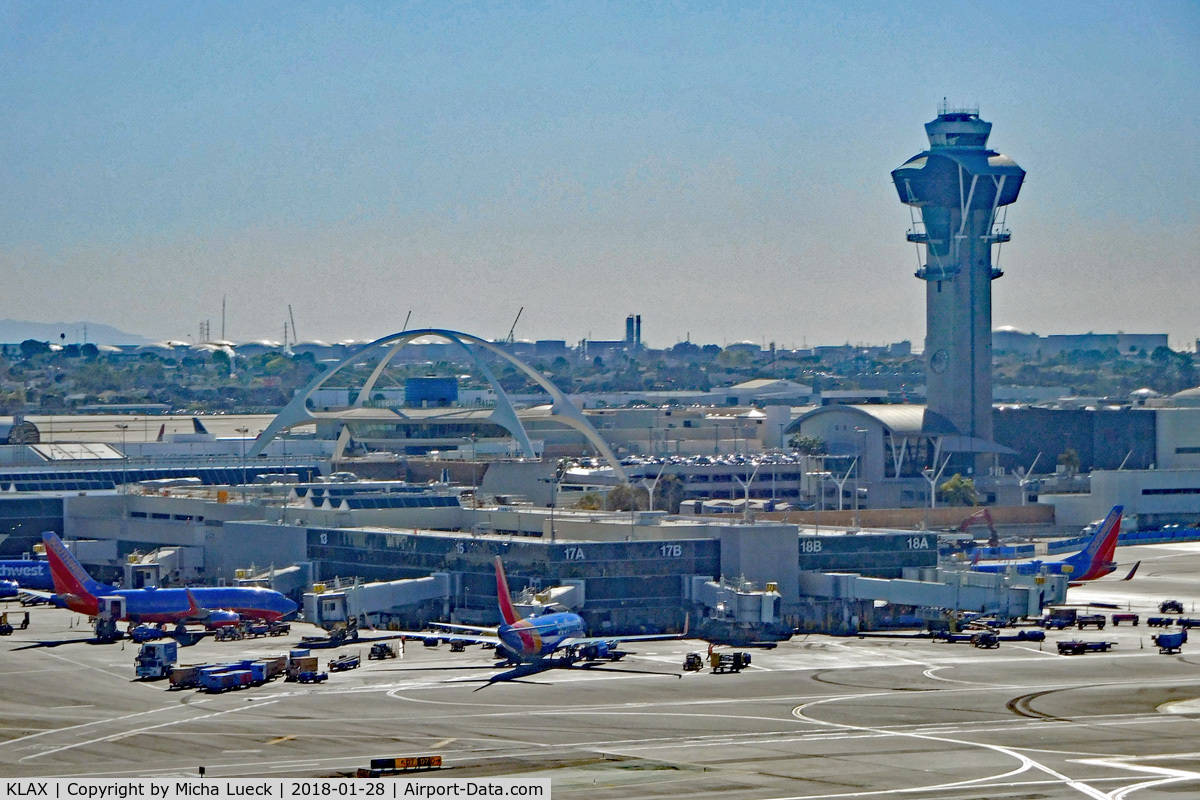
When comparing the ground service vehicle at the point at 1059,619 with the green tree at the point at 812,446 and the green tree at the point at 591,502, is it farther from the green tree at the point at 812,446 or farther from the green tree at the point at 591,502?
the green tree at the point at 812,446

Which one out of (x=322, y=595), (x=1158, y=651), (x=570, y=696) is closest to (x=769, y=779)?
(x=570, y=696)

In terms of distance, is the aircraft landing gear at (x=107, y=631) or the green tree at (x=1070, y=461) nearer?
the aircraft landing gear at (x=107, y=631)

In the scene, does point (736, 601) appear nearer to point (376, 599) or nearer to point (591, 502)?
point (376, 599)

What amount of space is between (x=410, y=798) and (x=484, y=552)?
49028 millimetres

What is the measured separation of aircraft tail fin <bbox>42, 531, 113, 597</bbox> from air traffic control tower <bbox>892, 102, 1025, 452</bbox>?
114 m

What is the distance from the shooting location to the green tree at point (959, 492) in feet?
557

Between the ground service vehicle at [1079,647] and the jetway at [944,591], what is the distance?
36.0 feet

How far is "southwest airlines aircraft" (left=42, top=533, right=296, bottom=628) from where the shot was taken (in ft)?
290

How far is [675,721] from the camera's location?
61.8 meters

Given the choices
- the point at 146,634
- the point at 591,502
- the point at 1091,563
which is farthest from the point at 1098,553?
the point at 146,634

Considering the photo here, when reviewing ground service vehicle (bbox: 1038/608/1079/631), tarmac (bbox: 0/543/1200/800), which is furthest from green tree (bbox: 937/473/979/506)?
tarmac (bbox: 0/543/1200/800)

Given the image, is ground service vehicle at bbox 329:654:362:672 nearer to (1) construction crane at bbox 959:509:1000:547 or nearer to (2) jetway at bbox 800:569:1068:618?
(2) jetway at bbox 800:569:1068:618

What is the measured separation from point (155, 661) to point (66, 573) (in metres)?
18.3

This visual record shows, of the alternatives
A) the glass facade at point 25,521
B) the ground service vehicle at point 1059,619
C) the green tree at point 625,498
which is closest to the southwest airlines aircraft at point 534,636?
the ground service vehicle at point 1059,619
